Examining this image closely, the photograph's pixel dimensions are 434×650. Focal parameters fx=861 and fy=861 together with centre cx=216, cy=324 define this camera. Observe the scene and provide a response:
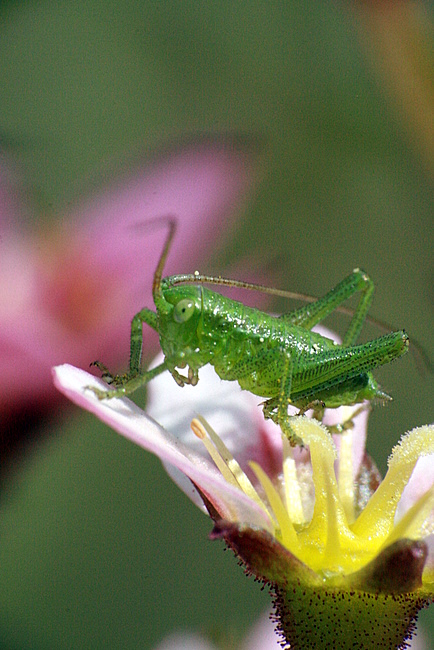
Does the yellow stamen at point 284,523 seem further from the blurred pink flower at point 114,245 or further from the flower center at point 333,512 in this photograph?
the blurred pink flower at point 114,245

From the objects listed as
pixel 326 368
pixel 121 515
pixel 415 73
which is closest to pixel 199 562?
pixel 121 515

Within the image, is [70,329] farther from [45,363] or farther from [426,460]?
[426,460]

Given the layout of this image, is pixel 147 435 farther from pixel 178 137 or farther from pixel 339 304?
pixel 178 137

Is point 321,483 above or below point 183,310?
below

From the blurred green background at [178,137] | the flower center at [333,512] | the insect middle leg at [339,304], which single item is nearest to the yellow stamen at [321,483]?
the flower center at [333,512]

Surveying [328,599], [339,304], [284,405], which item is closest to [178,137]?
→ [339,304]

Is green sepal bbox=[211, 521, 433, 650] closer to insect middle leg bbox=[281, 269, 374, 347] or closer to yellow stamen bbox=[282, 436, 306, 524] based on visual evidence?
yellow stamen bbox=[282, 436, 306, 524]
